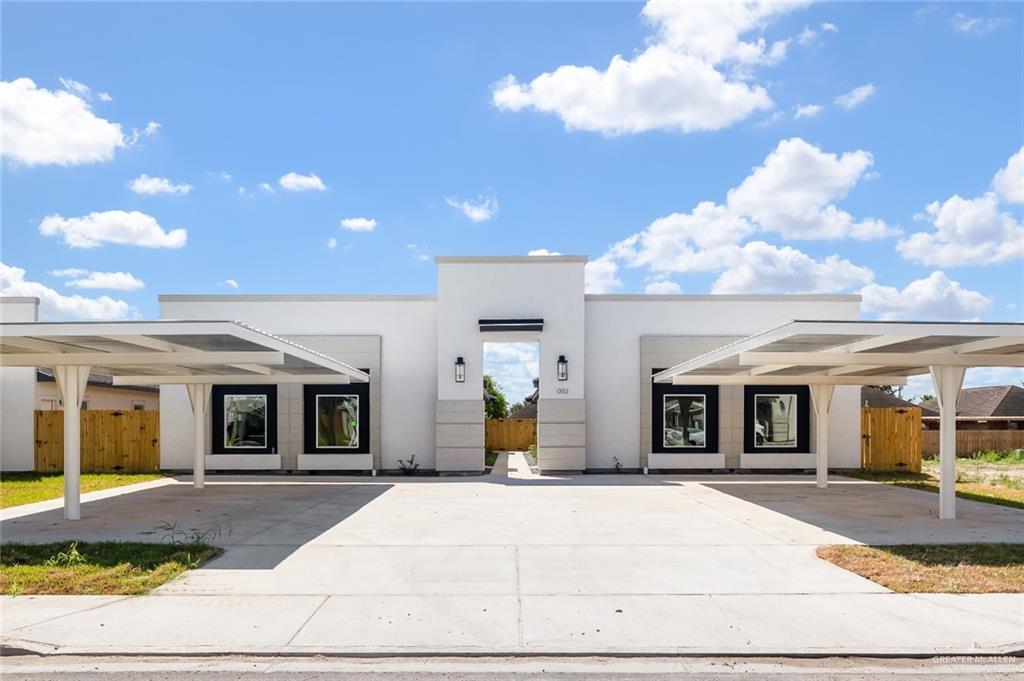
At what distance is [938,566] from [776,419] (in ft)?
42.8

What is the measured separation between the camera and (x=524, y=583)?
8.24 metres

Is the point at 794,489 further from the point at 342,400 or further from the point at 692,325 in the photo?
the point at 342,400

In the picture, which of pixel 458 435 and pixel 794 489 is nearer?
pixel 794 489

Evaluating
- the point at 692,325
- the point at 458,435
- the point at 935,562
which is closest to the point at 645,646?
the point at 935,562

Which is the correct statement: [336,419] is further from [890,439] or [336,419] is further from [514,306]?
[890,439]

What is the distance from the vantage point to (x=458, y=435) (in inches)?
809

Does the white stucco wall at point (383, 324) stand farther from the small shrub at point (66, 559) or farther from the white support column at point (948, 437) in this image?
the white support column at point (948, 437)

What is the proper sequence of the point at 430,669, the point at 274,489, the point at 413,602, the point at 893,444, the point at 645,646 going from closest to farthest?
the point at 430,669
the point at 645,646
the point at 413,602
the point at 274,489
the point at 893,444

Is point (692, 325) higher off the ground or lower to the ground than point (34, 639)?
higher

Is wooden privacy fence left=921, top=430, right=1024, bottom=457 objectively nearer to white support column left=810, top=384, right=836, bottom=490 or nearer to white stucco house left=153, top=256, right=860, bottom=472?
white stucco house left=153, top=256, right=860, bottom=472

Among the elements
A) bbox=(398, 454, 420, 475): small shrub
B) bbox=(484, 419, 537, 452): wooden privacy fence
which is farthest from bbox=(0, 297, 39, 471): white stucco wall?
bbox=(484, 419, 537, 452): wooden privacy fence

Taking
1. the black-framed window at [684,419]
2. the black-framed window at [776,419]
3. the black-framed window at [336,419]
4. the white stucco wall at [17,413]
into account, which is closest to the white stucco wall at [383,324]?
the black-framed window at [336,419]

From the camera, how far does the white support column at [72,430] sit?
41.1 feet

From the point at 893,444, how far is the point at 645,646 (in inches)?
764
